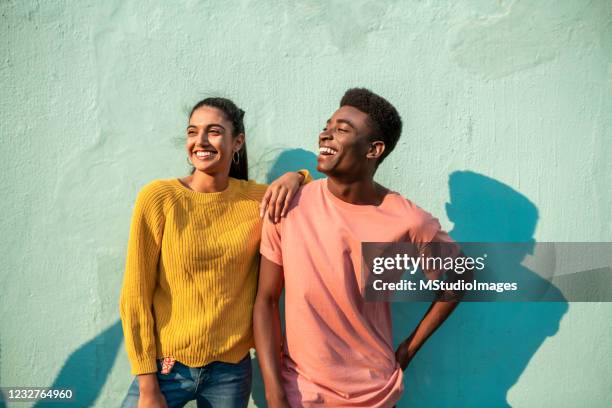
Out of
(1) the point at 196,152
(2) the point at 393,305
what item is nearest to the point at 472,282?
(2) the point at 393,305

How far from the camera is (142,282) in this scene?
1.92m

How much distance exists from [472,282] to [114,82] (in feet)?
6.46

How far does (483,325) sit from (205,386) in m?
1.41

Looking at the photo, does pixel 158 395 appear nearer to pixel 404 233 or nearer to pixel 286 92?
pixel 404 233

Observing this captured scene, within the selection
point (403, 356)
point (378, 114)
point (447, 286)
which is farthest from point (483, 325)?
point (378, 114)

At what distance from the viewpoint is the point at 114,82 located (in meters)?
2.45

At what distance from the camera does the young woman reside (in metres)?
1.92

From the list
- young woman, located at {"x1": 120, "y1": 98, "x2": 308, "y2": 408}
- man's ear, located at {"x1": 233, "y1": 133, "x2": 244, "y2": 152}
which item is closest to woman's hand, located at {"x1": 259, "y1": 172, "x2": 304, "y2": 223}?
young woman, located at {"x1": 120, "y1": 98, "x2": 308, "y2": 408}

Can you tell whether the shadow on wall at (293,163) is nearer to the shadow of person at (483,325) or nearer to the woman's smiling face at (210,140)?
the woman's smiling face at (210,140)

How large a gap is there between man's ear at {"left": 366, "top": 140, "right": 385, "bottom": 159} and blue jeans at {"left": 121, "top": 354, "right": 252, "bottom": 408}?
0.98m

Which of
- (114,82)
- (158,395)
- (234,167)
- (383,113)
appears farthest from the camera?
(114,82)

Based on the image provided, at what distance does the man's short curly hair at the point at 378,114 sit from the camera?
201 centimetres

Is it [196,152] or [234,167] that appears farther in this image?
[234,167]

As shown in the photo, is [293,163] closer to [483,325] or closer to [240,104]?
[240,104]
